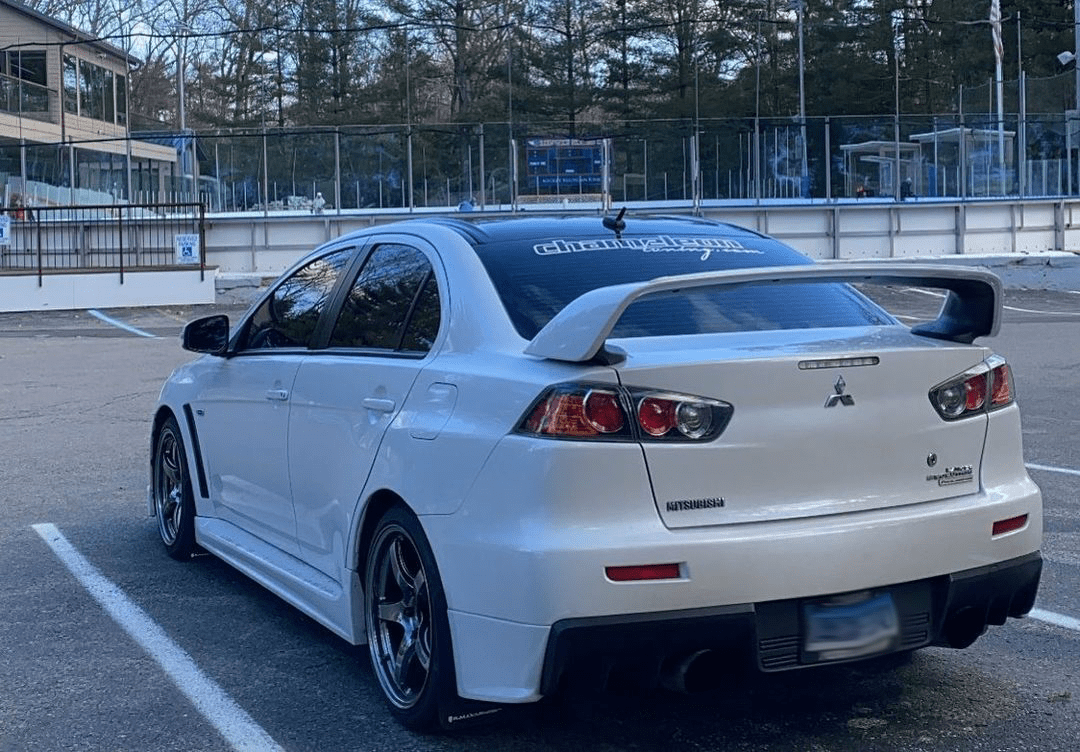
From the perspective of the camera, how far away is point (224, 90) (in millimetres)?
60375

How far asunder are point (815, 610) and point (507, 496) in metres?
0.91

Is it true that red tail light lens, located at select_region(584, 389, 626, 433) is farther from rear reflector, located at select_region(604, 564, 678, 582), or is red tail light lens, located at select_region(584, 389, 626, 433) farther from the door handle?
the door handle

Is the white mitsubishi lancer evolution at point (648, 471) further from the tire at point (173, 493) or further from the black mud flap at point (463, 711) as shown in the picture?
the tire at point (173, 493)

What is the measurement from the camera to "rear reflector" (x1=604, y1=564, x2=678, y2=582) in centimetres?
362

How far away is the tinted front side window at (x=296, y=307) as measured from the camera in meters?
5.46

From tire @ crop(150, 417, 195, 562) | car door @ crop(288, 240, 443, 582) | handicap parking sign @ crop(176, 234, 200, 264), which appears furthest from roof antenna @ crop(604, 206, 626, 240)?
handicap parking sign @ crop(176, 234, 200, 264)

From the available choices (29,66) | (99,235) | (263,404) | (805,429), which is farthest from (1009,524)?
(29,66)

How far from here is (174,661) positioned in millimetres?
5195

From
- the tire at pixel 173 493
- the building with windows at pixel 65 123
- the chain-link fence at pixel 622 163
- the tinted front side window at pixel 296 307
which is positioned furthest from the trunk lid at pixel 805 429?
the building with windows at pixel 65 123

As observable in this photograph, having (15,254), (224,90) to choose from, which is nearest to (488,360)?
(15,254)

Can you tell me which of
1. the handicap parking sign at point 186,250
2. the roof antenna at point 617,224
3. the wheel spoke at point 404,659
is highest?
the handicap parking sign at point 186,250

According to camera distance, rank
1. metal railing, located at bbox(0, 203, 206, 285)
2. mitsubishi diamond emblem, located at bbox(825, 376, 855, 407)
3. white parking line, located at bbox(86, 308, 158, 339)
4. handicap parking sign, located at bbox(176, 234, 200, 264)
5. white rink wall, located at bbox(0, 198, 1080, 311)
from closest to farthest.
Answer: mitsubishi diamond emblem, located at bbox(825, 376, 855, 407) → white parking line, located at bbox(86, 308, 158, 339) → handicap parking sign, located at bbox(176, 234, 200, 264) → metal railing, located at bbox(0, 203, 206, 285) → white rink wall, located at bbox(0, 198, 1080, 311)

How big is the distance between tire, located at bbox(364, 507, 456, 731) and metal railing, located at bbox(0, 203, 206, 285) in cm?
2615

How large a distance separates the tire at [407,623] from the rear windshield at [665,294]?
778mm
